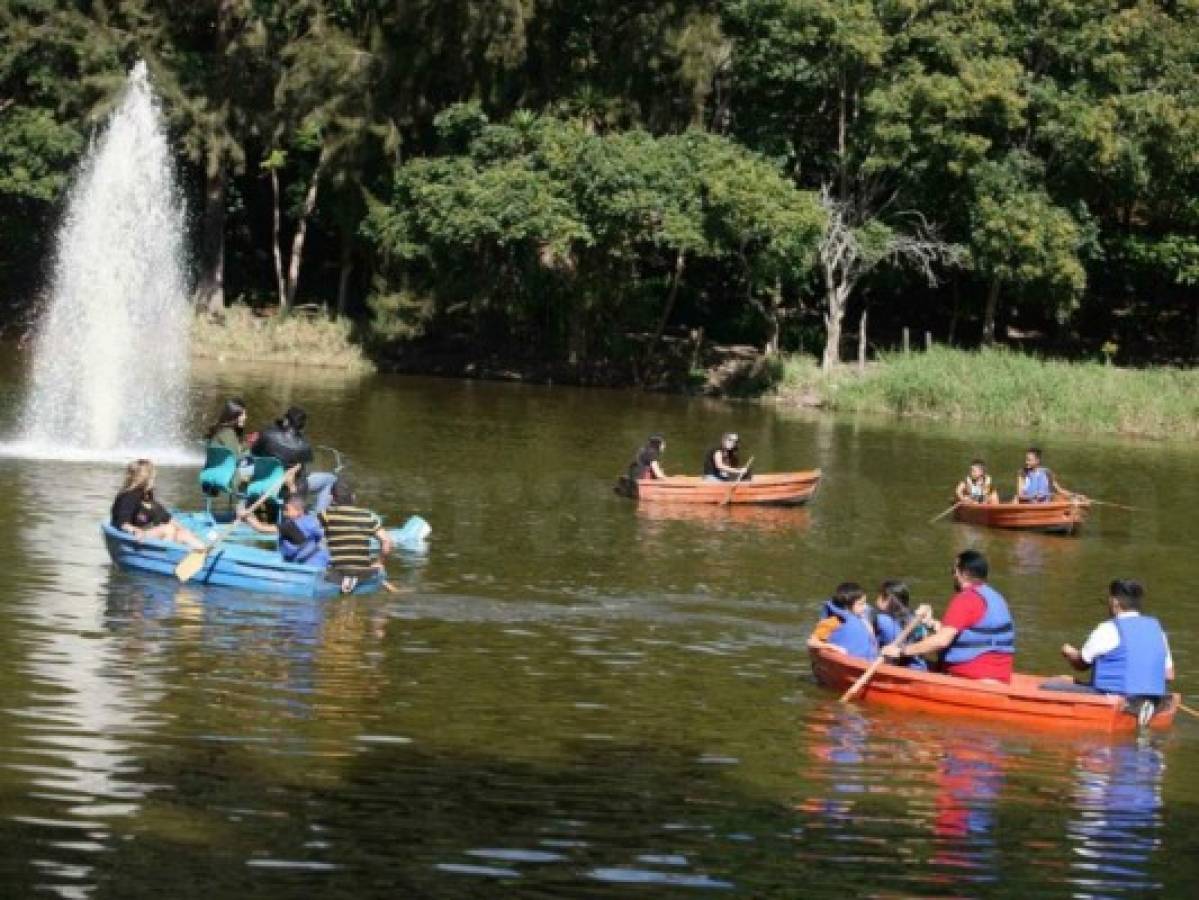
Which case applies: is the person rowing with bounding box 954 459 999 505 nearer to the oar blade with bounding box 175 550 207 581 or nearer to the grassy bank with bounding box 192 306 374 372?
the oar blade with bounding box 175 550 207 581

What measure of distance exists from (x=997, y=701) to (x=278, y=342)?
146 feet

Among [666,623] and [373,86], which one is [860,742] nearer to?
[666,623]

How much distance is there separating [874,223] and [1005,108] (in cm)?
469

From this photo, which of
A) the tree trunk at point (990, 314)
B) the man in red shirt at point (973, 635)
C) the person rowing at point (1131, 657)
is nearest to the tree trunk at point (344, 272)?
the tree trunk at point (990, 314)

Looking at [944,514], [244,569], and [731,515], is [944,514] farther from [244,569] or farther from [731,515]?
[244,569]

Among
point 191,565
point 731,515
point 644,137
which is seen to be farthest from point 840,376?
point 191,565

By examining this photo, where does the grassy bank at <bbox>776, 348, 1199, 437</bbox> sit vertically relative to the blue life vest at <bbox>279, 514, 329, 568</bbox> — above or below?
above

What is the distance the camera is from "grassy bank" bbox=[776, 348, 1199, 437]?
5216 cm

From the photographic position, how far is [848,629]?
19.4 m

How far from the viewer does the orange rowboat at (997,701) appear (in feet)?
59.9

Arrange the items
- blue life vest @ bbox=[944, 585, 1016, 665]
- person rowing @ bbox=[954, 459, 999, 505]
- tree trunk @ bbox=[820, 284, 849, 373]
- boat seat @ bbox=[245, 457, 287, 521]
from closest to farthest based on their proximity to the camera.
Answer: blue life vest @ bbox=[944, 585, 1016, 665] → boat seat @ bbox=[245, 457, 287, 521] → person rowing @ bbox=[954, 459, 999, 505] → tree trunk @ bbox=[820, 284, 849, 373]

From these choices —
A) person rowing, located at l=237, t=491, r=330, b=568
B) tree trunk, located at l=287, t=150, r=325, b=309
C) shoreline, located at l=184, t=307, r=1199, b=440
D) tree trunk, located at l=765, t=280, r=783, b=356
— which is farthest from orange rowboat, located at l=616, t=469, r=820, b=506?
tree trunk, located at l=287, t=150, r=325, b=309

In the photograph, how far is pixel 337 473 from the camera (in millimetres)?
26641

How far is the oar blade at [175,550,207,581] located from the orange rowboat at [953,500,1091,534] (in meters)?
15.1
